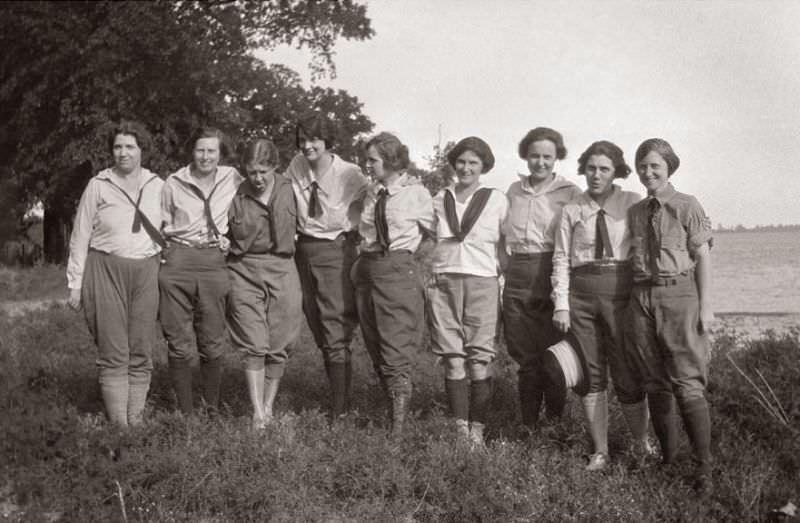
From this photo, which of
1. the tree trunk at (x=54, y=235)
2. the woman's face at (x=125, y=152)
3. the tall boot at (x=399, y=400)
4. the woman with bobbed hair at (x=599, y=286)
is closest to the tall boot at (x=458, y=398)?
the tall boot at (x=399, y=400)

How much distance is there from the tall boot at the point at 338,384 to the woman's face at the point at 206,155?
1667mm

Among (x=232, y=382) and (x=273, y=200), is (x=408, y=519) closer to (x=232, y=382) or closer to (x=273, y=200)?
(x=273, y=200)

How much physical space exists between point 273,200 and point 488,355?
6.03 feet

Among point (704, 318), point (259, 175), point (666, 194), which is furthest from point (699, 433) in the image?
point (259, 175)

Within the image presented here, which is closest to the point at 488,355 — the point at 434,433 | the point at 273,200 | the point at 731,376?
the point at 434,433

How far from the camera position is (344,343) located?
612cm

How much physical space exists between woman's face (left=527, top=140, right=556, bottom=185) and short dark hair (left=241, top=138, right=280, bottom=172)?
177cm

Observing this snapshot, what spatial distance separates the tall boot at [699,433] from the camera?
479 centimetres

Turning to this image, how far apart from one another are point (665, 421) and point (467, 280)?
5.05ft

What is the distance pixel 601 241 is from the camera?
5.10 meters

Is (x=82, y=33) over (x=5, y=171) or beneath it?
over

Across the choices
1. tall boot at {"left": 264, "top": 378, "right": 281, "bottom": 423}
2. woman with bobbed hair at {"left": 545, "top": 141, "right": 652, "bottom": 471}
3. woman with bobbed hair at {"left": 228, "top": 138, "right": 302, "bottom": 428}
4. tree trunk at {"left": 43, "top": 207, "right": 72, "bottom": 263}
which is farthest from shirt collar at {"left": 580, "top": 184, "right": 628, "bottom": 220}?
tree trunk at {"left": 43, "top": 207, "right": 72, "bottom": 263}

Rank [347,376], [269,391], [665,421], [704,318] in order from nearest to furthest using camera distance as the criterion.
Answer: [704,318]
[665,421]
[269,391]
[347,376]

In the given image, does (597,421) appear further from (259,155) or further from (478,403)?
(259,155)
